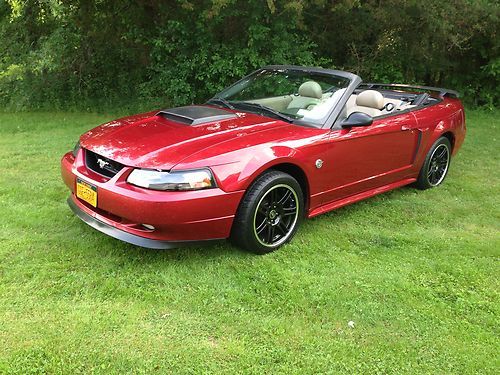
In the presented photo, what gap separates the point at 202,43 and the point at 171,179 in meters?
6.26

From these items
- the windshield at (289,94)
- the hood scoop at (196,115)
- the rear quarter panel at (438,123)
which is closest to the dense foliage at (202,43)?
the rear quarter panel at (438,123)

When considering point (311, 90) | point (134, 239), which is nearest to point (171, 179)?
point (134, 239)

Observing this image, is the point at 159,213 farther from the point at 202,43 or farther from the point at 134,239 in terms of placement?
the point at 202,43

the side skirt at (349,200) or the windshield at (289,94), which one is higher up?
the windshield at (289,94)

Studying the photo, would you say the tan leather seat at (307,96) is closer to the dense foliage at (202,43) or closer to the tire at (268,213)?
the tire at (268,213)

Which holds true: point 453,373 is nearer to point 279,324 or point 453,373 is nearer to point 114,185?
point 279,324

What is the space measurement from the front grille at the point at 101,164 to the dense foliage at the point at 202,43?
4890mm

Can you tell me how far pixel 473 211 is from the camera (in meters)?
4.84

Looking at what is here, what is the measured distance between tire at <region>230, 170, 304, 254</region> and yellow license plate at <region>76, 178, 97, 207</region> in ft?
3.31

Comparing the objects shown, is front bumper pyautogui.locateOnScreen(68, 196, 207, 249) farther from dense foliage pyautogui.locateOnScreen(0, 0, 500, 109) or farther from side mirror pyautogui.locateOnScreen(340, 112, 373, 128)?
dense foliage pyautogui.locateOnScreen(0, 0, 500, 109)

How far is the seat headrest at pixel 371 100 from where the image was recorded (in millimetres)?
4883

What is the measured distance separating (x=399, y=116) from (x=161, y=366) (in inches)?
132

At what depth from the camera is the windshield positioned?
13.8ft

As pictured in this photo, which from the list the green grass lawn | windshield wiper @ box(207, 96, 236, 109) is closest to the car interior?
windshield wiper @ box(207, 96, 236, 109)
